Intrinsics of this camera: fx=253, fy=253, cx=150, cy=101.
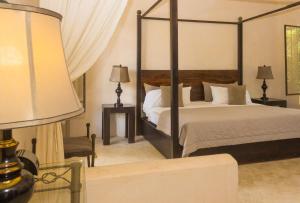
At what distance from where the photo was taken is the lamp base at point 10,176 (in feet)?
2.18

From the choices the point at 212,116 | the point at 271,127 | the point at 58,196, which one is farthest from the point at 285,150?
the point at 58,196

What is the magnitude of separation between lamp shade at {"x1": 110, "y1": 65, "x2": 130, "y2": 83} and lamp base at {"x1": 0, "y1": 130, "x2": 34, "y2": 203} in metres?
3.48

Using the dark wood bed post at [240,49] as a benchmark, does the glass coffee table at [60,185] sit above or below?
below

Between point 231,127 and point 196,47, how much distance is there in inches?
95.6

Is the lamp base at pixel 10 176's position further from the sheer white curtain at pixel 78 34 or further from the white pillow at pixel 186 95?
the white pillow at pixel 186 95

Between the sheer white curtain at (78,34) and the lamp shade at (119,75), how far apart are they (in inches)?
82.3

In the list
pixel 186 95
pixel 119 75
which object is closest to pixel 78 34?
pixel 119 75

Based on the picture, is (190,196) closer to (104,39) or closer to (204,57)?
(104,39)

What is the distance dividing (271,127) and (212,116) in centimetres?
76

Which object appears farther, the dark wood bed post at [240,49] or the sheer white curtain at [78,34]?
the dark wood bed post at [240,49]

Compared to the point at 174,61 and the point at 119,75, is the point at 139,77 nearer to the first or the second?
the point at 119,75

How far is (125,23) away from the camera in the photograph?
4.58 metres

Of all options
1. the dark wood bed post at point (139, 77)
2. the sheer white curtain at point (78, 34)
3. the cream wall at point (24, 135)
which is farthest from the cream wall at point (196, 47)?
the sheer white curtain at point (78, 34)

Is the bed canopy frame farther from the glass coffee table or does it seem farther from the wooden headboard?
the glass coffee table
